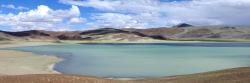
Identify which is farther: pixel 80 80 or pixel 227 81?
pixel 227 81

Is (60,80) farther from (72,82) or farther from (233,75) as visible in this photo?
(233,75)

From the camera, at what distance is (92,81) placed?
1788 cm

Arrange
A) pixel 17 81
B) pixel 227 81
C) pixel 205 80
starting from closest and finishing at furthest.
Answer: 1. pixel 17 81
2. pixel 227 81
3. pixel 205 80

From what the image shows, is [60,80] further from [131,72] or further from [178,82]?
[131,72]

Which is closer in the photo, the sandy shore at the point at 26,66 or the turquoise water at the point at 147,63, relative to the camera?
the sandy shore at the point at 26,66

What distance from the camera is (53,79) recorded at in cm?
1758

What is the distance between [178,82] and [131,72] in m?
21.4

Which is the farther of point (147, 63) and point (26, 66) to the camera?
point (147, 63)

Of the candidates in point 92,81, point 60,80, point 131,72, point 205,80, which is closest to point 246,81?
point 205,80

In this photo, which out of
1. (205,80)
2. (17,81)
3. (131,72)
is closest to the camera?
(17,81)

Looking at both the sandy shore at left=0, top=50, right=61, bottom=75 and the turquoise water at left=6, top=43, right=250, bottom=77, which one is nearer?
the sandy shore at left=0, top=50, right=61, bottom=75

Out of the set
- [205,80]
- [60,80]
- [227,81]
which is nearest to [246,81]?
[227,81]

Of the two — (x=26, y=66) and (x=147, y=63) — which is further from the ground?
(x=26, y=66)

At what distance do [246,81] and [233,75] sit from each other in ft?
6.77
